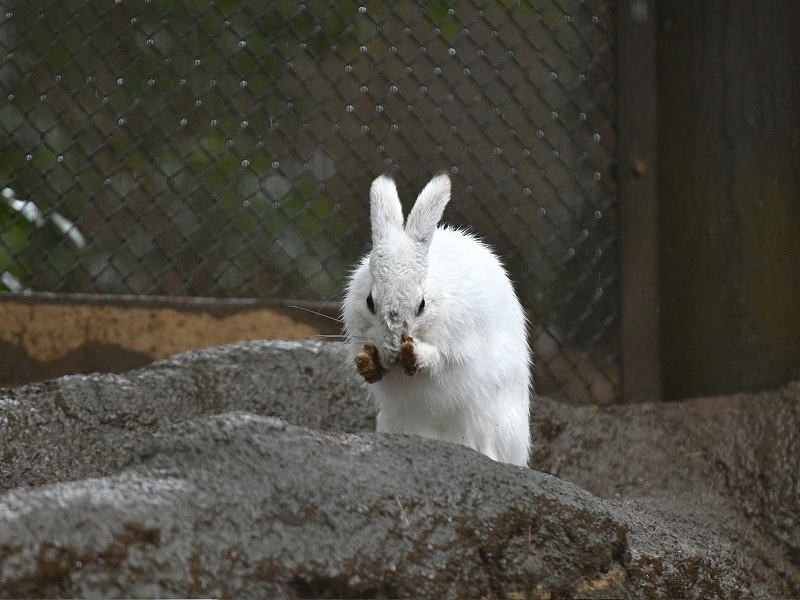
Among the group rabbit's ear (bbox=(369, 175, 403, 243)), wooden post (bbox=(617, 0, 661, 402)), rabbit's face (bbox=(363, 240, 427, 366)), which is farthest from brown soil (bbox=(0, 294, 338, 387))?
wooden post (bbox=(617, 0, 661, 402))

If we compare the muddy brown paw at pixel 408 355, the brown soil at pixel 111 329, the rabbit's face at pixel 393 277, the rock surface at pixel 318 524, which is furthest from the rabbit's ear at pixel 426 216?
the brown soil at pixel 111 329

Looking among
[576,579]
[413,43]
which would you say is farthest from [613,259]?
[576,579]

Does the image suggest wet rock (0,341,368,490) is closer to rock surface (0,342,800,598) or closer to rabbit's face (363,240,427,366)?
rock surface (0,342,800,598)

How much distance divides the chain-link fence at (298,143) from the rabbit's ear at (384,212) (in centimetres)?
137

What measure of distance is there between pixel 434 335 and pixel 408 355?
242 mm

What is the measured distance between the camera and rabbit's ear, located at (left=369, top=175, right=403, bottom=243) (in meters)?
3.71

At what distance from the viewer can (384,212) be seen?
3.74m

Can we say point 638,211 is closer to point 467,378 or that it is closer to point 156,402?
point 467,378

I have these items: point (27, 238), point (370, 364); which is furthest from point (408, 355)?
point (27, 238)

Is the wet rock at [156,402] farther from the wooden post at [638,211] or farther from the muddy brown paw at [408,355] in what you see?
the wooden post at [638,211]

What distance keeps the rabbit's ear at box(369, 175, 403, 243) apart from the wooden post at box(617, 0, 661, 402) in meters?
1.97

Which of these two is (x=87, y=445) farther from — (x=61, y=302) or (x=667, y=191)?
(x=667, y=191)

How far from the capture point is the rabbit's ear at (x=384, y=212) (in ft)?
12.2

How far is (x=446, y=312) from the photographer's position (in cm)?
363
